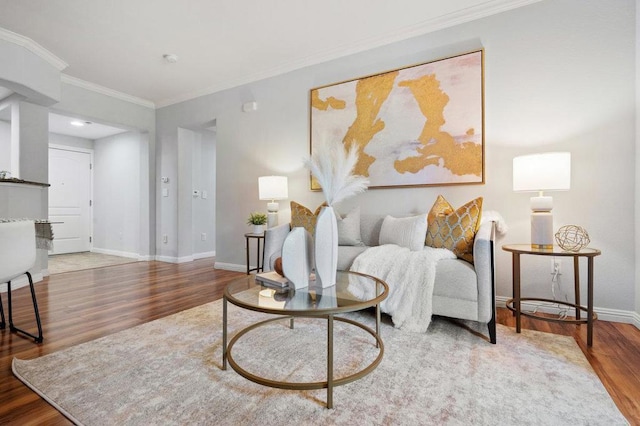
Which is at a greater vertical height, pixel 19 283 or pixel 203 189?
pixel 203 189

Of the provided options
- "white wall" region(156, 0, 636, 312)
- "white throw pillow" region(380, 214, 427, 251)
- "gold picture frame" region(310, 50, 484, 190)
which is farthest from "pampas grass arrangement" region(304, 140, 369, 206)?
"white wall" region(156, 0, 636, 312)

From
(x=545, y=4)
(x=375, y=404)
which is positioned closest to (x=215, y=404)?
(x=375, y=404)

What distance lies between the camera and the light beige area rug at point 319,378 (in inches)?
46.9

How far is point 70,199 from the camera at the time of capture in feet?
19.9

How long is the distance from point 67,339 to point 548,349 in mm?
2852

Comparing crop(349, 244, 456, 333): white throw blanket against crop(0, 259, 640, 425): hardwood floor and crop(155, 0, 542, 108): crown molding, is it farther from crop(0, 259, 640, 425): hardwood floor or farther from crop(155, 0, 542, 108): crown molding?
crop(155, 0, 542, 108): crown molding

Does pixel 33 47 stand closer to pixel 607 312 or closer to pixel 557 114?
pixel 557 114

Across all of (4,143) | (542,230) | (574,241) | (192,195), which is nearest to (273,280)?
(542,230)

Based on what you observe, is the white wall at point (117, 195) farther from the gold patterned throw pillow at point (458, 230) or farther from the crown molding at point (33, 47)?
the gold patterned throw pillow at point (458, 230)

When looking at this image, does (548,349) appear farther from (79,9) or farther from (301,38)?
(79,9)

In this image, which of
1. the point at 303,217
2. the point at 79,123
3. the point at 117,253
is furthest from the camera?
the point at 117,253

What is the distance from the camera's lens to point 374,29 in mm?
3053

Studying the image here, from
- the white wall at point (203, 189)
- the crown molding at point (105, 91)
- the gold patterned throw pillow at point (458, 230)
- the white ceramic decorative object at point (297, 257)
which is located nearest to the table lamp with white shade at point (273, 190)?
the gold patterned throw pillow at point (458, 230)

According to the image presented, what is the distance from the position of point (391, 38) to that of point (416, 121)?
2.98 ft
